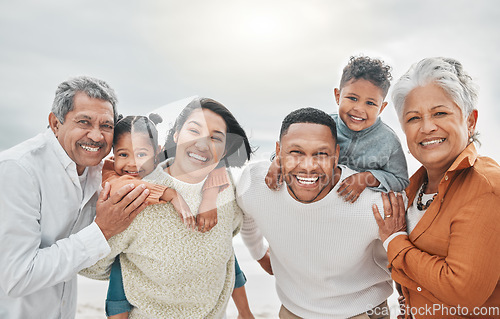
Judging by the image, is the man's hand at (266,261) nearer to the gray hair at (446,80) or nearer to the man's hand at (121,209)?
the man's hand at (121,209)

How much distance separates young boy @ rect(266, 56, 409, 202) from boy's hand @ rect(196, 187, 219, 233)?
12.7 inches

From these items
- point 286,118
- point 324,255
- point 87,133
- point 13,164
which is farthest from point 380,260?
point 13,164

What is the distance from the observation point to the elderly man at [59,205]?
1744mm

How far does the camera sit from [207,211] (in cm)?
189

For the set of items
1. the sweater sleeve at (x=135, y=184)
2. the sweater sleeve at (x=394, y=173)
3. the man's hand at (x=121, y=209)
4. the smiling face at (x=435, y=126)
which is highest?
the smiling face at (x=435, y=126)

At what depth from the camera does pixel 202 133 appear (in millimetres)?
1902

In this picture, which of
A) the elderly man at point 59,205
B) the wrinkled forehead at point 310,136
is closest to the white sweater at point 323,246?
the wrinkled forehead at point 310,136

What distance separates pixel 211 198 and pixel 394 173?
40.5 inches

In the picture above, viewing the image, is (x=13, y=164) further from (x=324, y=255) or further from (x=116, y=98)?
(x=324, y=255)

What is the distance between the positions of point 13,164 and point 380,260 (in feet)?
6.62

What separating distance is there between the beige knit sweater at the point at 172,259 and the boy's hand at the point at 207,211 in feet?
0.12

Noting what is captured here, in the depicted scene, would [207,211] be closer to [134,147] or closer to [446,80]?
[134,147]

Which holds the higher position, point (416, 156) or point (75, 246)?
point (416, 156)

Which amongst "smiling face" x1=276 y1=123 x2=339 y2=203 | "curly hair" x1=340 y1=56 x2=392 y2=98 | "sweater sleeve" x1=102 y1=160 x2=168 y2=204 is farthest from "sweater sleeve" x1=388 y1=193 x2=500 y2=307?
"sweater sleeve" x1=102 y1=160 x2=168 y2=204
